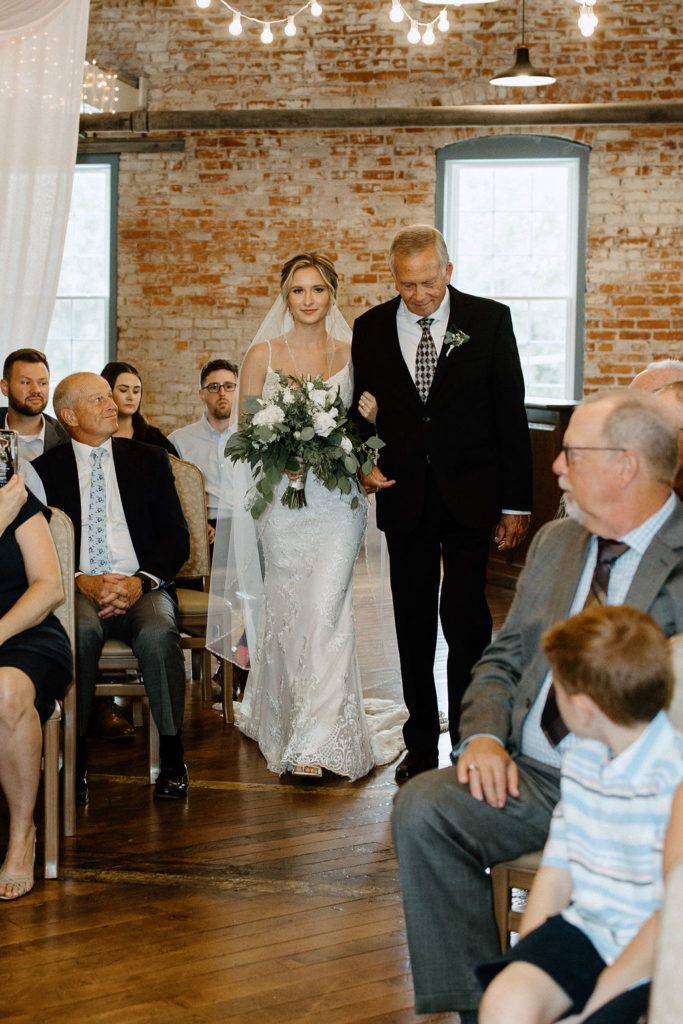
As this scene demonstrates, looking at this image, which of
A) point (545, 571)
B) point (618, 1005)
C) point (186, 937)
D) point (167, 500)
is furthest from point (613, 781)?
point (167, 500)

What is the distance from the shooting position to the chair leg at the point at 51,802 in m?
3.52

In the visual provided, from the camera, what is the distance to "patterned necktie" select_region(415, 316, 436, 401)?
4.38 metres

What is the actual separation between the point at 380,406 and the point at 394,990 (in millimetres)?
2243

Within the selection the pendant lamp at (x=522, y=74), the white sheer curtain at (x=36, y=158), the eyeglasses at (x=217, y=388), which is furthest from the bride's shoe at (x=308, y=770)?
the pendant lamp at (x=522, y=74)

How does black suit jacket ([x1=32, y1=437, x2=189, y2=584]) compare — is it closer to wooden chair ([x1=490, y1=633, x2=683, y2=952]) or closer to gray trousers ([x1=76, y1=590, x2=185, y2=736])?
gray trousers ([x1=76, y1=590, x2=185, y2=736])

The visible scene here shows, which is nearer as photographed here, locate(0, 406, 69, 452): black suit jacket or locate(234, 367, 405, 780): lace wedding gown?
locate(234, 367, 405, 780): lace wedding gown

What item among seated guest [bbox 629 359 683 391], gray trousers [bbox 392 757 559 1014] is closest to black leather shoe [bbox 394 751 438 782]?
seated guest [bbox 629 359 683 391]

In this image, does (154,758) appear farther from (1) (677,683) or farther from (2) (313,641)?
(1) (677,683)

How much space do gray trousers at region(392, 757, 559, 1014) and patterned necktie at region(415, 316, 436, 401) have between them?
2.19m

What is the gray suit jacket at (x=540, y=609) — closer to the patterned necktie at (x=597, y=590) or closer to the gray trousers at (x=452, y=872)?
the patterned necktie at (x=597, y=590)

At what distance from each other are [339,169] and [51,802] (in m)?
7.74

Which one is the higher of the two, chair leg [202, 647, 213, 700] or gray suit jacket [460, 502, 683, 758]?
gray suit jacket [460, 502, 683, 758]

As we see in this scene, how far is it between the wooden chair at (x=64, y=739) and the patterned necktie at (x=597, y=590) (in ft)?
5.47

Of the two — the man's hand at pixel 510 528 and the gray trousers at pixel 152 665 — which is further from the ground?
the man's hand at pixel 510 528
